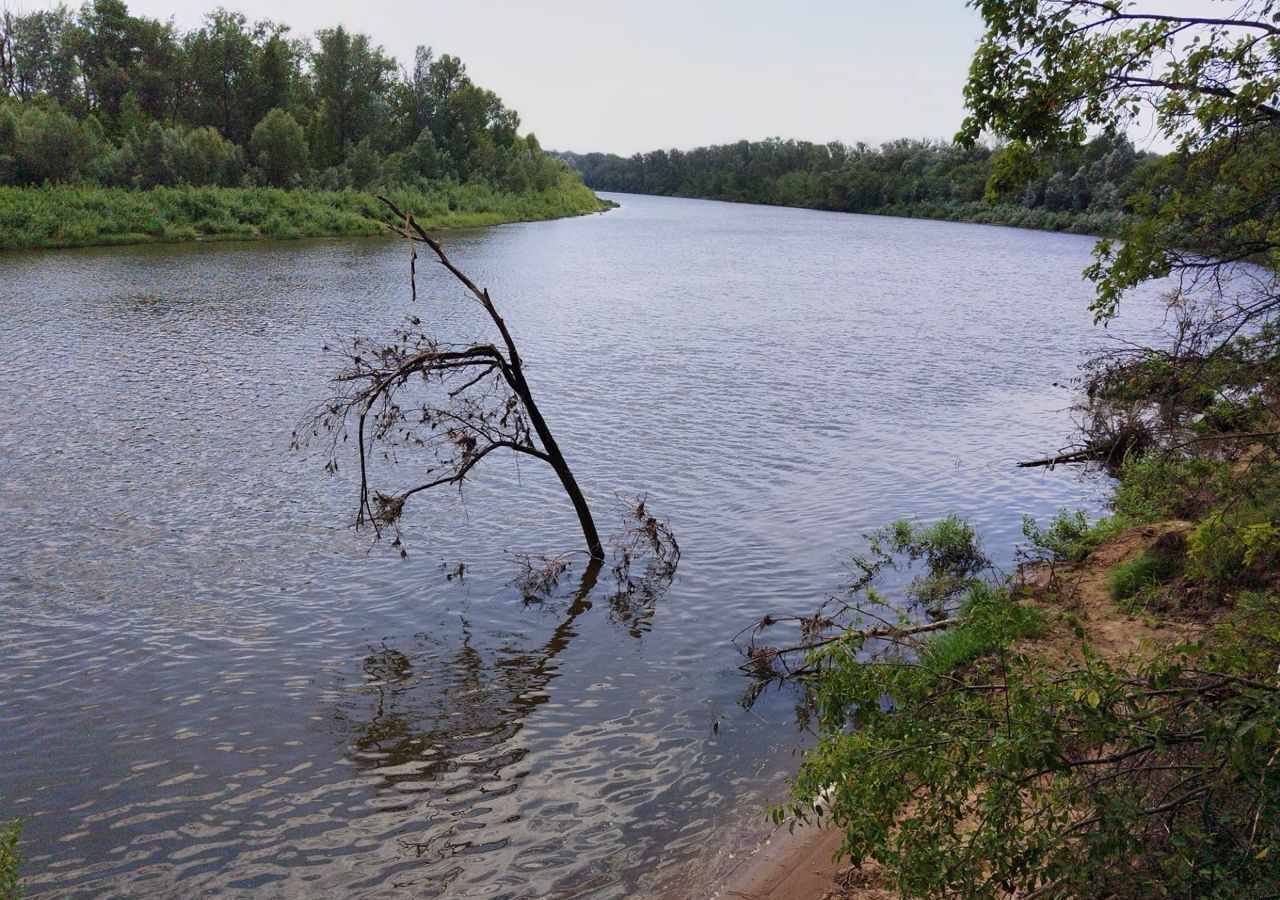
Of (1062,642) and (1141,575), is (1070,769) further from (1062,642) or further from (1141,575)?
(1141,575)

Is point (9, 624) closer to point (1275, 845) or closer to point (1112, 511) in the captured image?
point (1275, 845)

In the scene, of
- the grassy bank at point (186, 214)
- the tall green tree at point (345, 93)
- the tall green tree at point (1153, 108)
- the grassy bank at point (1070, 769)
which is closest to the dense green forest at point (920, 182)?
the tall green tree at point (1153, 108)

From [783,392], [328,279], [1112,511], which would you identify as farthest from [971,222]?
[1112,511]

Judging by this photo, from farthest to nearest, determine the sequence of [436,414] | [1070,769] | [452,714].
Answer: [436,414] → [452,714] → [1070,769]

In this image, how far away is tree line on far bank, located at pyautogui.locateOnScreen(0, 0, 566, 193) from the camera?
61125 mm

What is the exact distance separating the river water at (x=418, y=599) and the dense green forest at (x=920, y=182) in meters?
6.22

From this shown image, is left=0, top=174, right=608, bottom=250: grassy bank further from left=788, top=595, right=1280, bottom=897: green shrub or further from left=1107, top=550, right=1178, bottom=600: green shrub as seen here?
left=788, top=595, right=1280, bottom=897: green shrub

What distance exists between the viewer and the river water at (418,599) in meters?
7.88

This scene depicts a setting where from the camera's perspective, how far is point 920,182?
12350 cm

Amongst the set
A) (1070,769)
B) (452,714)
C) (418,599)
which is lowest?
(452,714)

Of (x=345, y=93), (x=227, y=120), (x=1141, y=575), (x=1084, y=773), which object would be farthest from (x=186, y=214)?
(x=1084, y=773)

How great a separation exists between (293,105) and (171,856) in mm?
88425

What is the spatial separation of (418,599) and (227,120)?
8332cm

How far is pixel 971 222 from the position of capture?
10550 centimetres
